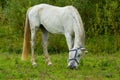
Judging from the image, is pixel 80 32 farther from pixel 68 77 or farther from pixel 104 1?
pixel 104 1

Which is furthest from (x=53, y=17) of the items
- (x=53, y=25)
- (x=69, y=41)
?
(x=69, y=41)

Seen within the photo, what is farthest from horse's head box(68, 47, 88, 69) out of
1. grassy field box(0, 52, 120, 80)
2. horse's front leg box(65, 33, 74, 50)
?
horse's front leg box(65, 33, 74, 50)

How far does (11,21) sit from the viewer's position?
56.2 ft

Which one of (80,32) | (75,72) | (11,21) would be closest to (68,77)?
(75,72)

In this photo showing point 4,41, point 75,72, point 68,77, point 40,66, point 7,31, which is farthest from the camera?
point 7,31

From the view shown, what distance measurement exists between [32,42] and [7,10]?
649 cm

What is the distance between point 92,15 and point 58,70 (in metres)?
6.74

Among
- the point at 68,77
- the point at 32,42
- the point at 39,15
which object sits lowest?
the point at 68,77

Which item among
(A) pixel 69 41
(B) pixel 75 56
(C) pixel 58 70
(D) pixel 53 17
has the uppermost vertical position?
(D) pixel 53 17

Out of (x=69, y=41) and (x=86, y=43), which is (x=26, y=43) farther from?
(x=86, y=43)

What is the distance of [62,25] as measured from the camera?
33.5ft

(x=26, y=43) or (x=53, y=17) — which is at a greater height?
(x=53, y=17)

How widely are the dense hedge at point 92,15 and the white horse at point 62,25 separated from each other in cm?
422

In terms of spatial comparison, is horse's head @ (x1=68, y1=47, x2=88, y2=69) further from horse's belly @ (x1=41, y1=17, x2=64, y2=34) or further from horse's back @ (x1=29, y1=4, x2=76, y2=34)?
horse's belly @ (x1=41, y1=17, x2=64, y2=34)
